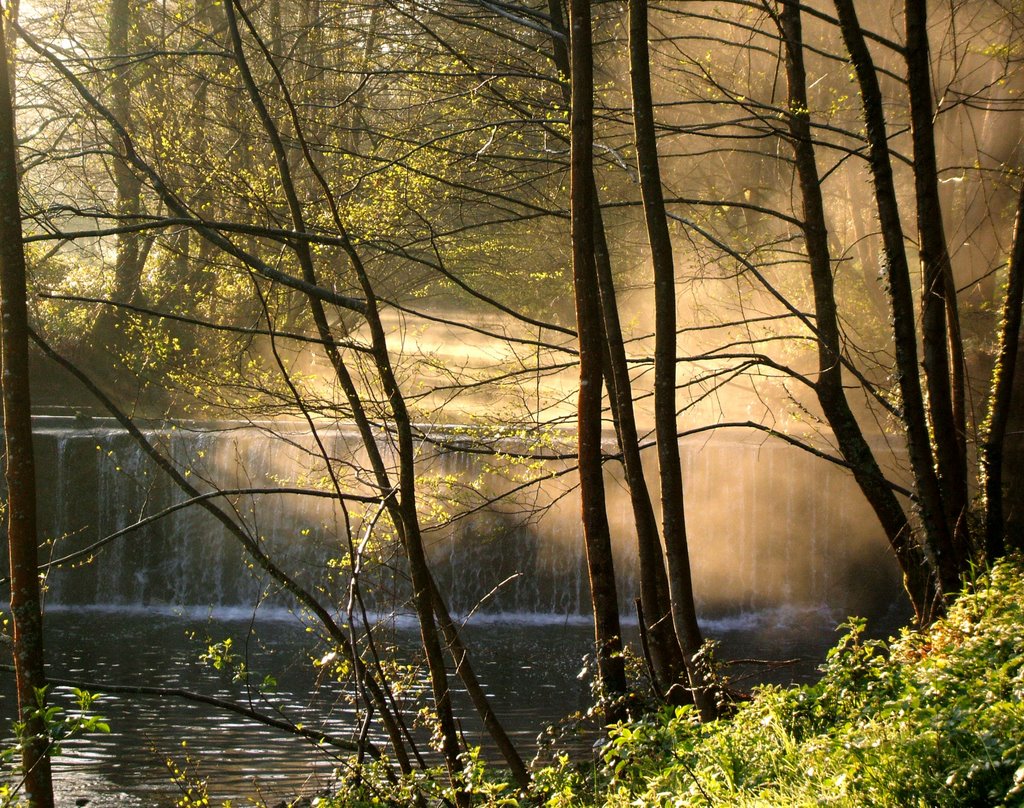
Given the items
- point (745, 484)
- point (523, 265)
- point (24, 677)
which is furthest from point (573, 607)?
point (24, 677)

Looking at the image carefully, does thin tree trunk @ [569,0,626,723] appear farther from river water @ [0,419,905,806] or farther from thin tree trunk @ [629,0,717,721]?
river water @ [0,419,905,806]

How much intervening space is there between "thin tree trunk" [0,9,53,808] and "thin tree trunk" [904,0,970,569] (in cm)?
496

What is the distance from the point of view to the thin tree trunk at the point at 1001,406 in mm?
7176

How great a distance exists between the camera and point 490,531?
16641 mm

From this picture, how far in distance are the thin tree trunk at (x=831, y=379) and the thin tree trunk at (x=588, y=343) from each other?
2.02m

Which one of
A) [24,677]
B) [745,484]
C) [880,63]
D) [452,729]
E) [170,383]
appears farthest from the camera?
[745,484]

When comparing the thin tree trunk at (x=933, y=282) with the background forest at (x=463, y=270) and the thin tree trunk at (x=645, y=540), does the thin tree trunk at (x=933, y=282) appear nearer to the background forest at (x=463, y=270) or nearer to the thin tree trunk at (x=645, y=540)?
the background forest at (x=463, y=270)

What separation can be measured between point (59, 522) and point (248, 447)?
3194 mm

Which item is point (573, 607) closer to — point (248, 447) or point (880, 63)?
point (248, 447)

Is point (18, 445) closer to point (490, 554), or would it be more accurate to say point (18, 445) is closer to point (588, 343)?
point (588, 343)

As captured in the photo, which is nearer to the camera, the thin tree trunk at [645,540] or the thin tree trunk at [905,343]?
the thin tree trunk at [645,540]

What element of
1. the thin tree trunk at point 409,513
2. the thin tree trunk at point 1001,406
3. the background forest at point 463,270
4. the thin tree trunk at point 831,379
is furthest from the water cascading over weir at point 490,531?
the thin tree trunk at point 409,513

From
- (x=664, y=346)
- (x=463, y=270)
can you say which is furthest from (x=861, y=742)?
(x=463, y=270)

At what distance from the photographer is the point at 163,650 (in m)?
13.1
